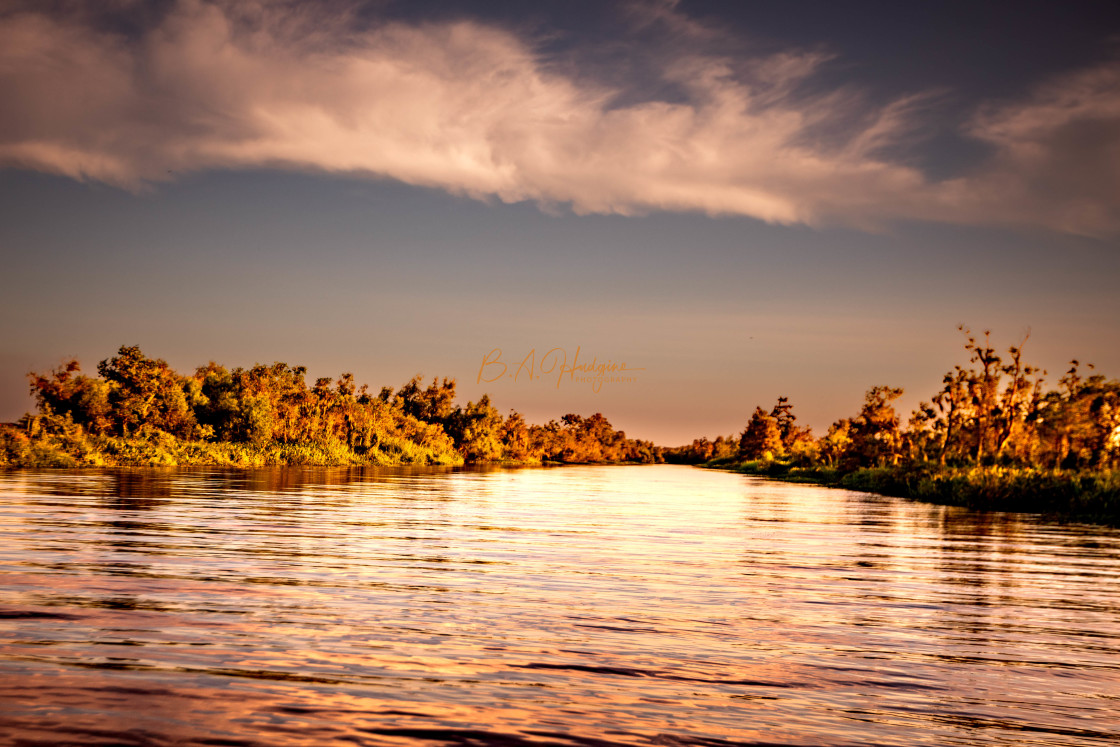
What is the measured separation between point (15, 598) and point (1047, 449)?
177ft

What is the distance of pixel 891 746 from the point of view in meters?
5.89

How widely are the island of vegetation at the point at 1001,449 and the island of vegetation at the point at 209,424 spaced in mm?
48894

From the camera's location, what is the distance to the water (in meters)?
6.06

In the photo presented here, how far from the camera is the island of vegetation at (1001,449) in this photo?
3653cm

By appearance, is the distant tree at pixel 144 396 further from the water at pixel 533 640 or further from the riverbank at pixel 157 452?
the water at pixel 533 640

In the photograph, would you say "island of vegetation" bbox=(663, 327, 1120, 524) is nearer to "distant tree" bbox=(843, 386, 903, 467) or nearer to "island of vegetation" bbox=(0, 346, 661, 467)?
"distant tree" bbox=(843, 386, 903, 467)

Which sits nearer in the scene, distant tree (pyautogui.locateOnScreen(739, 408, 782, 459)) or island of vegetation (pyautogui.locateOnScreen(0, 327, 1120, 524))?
island of vegetation (pyautogui.locateOnScreen(0, 327, 1120, 524))

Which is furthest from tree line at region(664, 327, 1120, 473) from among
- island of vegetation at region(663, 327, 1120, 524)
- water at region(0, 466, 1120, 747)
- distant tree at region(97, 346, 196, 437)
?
distant tree at region(97, 346, 196, 437)

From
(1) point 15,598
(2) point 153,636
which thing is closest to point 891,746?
(2) point 153,636

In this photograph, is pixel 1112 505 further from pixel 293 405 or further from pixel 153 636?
pixel 293 405

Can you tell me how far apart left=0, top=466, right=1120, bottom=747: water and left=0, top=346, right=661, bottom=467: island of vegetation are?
111ft

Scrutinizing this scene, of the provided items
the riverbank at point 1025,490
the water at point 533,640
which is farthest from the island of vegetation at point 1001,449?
the water at point 533,640

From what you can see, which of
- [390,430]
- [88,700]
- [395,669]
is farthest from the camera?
[390,430]

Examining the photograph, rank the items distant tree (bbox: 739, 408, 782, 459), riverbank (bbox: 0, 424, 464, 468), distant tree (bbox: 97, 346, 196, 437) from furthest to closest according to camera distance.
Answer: distant tree (bbox: 739, 408, 782, 459), distant tree (bbox: 97, 346, 196, 437), riverbank (bbox: 0, 424, 464, 468)
